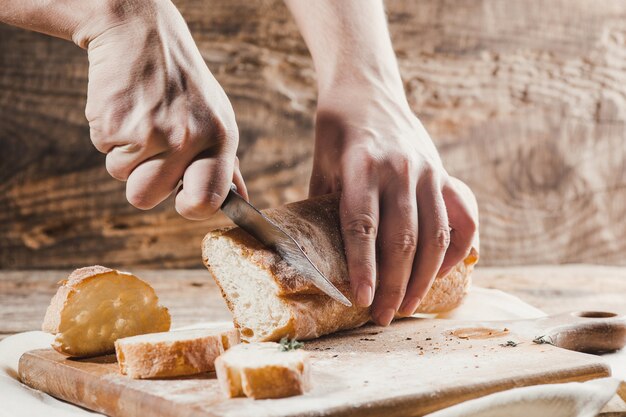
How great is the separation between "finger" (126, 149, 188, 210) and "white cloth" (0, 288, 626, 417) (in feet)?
1.40

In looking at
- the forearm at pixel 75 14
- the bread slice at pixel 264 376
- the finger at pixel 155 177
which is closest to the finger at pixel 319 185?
→ the finger at pixel 155 177

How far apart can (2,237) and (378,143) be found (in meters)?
2.40

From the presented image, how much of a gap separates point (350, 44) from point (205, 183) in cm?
90

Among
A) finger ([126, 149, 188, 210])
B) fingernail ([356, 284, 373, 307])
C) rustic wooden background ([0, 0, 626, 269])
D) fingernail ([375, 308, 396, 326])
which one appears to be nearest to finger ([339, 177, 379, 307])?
fingernail ([356, 284, 373, 307])

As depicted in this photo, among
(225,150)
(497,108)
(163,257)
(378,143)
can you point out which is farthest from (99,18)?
(497,108)

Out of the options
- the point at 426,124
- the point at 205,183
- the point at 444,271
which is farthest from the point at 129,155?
the point at 426,124

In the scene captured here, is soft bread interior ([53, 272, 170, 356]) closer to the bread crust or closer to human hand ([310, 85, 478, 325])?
the bread crust

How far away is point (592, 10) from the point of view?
441 cm

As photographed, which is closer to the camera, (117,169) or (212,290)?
(117,169)

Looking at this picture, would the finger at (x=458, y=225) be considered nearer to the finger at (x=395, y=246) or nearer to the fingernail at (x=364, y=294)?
the finger at (x=395, y=246)

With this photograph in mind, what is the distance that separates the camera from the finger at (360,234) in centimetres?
190

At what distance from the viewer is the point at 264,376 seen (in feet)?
4.31

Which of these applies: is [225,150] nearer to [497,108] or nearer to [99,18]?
[99,18]

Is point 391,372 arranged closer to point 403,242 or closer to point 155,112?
point 403,242
